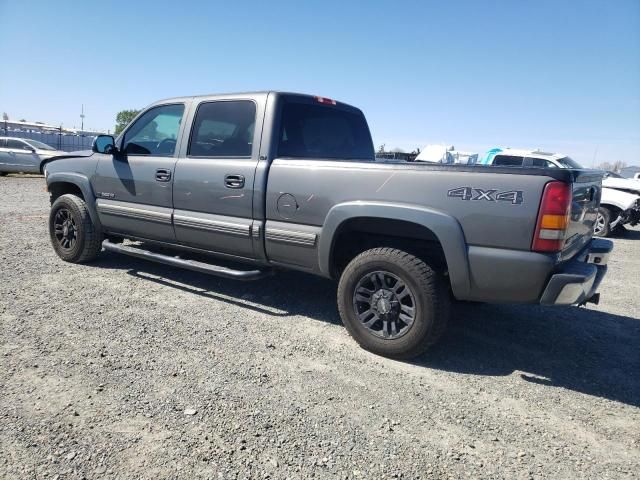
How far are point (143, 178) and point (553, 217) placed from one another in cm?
380

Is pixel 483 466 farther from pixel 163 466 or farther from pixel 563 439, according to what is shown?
pixel 163 466

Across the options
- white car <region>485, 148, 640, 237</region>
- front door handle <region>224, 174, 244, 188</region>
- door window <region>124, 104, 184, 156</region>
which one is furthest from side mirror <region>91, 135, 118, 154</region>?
white car <region>485, 148, 640, 237</region>

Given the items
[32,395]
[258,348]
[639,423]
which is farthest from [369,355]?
[32,395]

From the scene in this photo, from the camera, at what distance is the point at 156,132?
4.73 metres

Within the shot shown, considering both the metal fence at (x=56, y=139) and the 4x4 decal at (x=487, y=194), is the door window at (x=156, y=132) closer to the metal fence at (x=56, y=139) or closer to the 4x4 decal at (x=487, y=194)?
the 4x4 decal at (x=487, y=194)

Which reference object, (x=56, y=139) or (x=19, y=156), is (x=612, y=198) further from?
(x=56, y=139)

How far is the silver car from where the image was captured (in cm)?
1695

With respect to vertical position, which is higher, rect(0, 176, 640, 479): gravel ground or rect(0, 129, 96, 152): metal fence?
rect(0, 129, 96, 152): metal fence

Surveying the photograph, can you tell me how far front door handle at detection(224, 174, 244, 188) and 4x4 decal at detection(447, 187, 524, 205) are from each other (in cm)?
180

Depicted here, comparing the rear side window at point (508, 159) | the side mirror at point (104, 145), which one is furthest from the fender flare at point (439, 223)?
the rear side window at point (508, 159)

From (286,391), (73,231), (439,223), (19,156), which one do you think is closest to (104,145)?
(73,231)

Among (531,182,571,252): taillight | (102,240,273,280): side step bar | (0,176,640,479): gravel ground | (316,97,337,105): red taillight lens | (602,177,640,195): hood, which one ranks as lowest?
(0,176,640,479): gravel ground

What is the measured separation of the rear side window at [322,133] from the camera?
3992 millimetres

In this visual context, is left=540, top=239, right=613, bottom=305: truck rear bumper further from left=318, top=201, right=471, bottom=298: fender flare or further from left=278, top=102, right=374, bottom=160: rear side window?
left=278, top=102, right=374, bottom=160: rear side window
